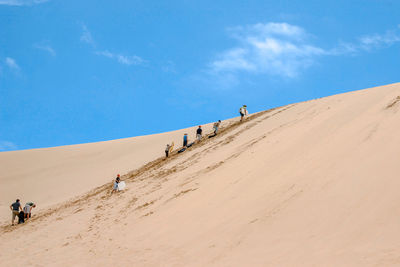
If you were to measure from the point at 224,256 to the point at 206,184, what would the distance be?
179 inches

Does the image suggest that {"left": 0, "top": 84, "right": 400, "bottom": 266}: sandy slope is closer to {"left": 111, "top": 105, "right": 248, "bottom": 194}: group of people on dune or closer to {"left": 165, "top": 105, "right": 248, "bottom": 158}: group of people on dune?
{"left": 111, "top": 105, "right": 248, "bottom": 194}: group of people on dune

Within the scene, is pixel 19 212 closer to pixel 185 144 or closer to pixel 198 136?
pixel 185 144

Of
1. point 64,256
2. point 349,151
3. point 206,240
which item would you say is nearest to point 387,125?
point 349,151

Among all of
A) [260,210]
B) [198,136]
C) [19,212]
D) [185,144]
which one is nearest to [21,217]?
[19,212]

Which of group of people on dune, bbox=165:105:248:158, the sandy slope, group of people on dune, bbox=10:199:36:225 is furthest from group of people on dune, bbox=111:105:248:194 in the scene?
group of people on dune, bbox=10:199:36:225

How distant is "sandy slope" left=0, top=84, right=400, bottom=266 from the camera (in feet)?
21.3

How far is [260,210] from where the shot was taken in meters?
8.48

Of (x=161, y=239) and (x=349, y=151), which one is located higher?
(x=349, y=151)

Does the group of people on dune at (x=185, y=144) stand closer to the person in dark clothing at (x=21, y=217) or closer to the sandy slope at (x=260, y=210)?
the sandy slope at (x=260, y=210)

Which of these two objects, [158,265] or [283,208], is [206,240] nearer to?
[158,265]

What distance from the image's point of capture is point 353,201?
732 cm

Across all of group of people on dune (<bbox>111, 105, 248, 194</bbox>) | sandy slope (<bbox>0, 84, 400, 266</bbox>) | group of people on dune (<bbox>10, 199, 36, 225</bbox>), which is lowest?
sandy slope (<bbox>0, 84, 400, 266</bbox>)

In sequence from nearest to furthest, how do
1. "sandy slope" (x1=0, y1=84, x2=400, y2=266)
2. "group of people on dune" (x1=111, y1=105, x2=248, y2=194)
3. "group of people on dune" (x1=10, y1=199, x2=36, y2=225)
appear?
1. "sandy slope" (x1=0, y1=84, x2=400, y2=266)
2. "group of people on dune" (x1=10, y1=199, x2=36, y2=225)
3. "group of people on dune" (x1=111, y1=105, x2=248, y2=194)

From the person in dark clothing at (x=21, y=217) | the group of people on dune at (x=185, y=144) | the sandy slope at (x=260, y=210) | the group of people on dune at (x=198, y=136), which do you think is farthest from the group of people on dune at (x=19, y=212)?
the group of people on dune at (x=198, y=136)
